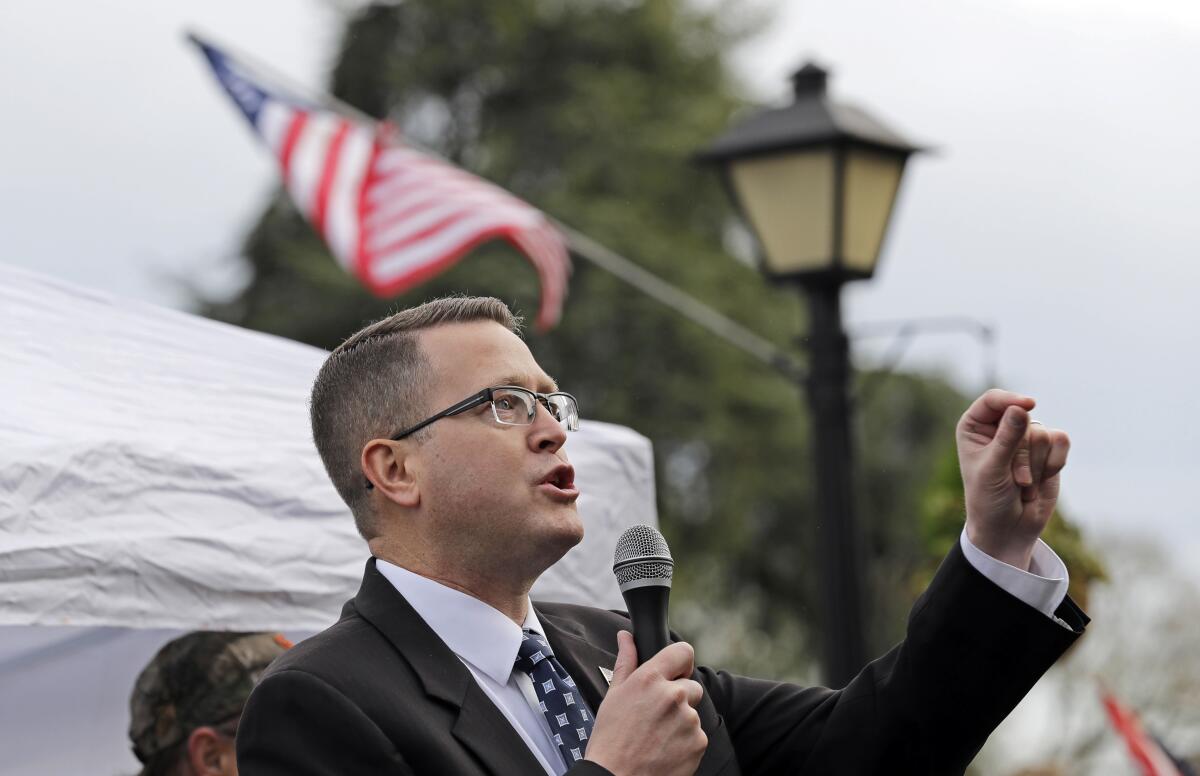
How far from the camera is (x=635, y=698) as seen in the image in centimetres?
242

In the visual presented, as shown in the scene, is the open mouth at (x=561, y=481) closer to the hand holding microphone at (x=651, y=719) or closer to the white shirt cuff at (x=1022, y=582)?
the hand holding microphone at (x=651, y=719)

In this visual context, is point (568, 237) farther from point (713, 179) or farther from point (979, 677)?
point (713, 179)

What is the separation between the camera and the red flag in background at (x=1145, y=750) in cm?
548

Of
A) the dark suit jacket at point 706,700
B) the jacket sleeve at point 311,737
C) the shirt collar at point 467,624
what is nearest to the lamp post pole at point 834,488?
the dark suit jacket at point 706,700

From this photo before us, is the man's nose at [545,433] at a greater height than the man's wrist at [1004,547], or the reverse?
the man's wrist at [1004,547]

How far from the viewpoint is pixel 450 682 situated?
8.64 feet

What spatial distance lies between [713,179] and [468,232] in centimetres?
1729

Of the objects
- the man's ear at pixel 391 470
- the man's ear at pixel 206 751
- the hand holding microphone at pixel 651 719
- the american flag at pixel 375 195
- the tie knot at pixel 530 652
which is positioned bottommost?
the man's ear at pixel 206 751

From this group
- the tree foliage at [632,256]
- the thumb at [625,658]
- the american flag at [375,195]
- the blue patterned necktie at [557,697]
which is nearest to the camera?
the thumb at [625,658]

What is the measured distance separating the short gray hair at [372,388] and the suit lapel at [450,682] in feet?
0.69

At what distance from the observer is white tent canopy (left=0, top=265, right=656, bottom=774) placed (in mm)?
3551

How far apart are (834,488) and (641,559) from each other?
13.1 ft

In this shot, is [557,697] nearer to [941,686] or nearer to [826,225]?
[941,686]

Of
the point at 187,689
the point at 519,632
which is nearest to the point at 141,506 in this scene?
the point at 187,689
